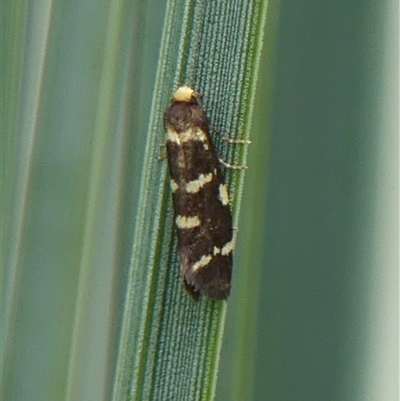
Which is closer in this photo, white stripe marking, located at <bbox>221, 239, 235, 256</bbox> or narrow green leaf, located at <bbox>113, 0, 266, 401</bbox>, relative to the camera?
narrow green leaf, located at <bbox>113, 0, 266, 401</bbox>

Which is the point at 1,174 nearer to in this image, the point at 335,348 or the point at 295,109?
the point at 295,109

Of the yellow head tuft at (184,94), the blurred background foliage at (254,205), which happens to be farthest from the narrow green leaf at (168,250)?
the blurred background foliage at (254,205)

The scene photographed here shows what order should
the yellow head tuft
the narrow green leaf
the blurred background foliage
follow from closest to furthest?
1. the narrow green leaf
2. the yellow head tuft
3. the blurred background foliage

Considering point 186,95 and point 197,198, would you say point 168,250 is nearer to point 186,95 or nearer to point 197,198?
point 197,198

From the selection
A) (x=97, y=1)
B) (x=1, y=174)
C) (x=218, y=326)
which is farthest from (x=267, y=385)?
(x=97, y=1)

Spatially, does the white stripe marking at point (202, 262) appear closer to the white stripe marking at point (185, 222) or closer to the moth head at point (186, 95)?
the white stripe marking at point (185, 222)

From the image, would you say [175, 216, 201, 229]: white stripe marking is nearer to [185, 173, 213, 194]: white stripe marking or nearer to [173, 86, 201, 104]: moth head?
[185, 173, 213, 194]: white stripe marking

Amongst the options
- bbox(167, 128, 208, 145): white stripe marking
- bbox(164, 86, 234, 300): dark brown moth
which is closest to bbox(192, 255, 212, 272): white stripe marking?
bbox(164, 86, 234, 300): dark brown moth

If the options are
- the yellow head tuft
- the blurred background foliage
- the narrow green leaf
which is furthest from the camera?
the blurred background foliage

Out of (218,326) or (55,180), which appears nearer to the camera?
(218,326)
